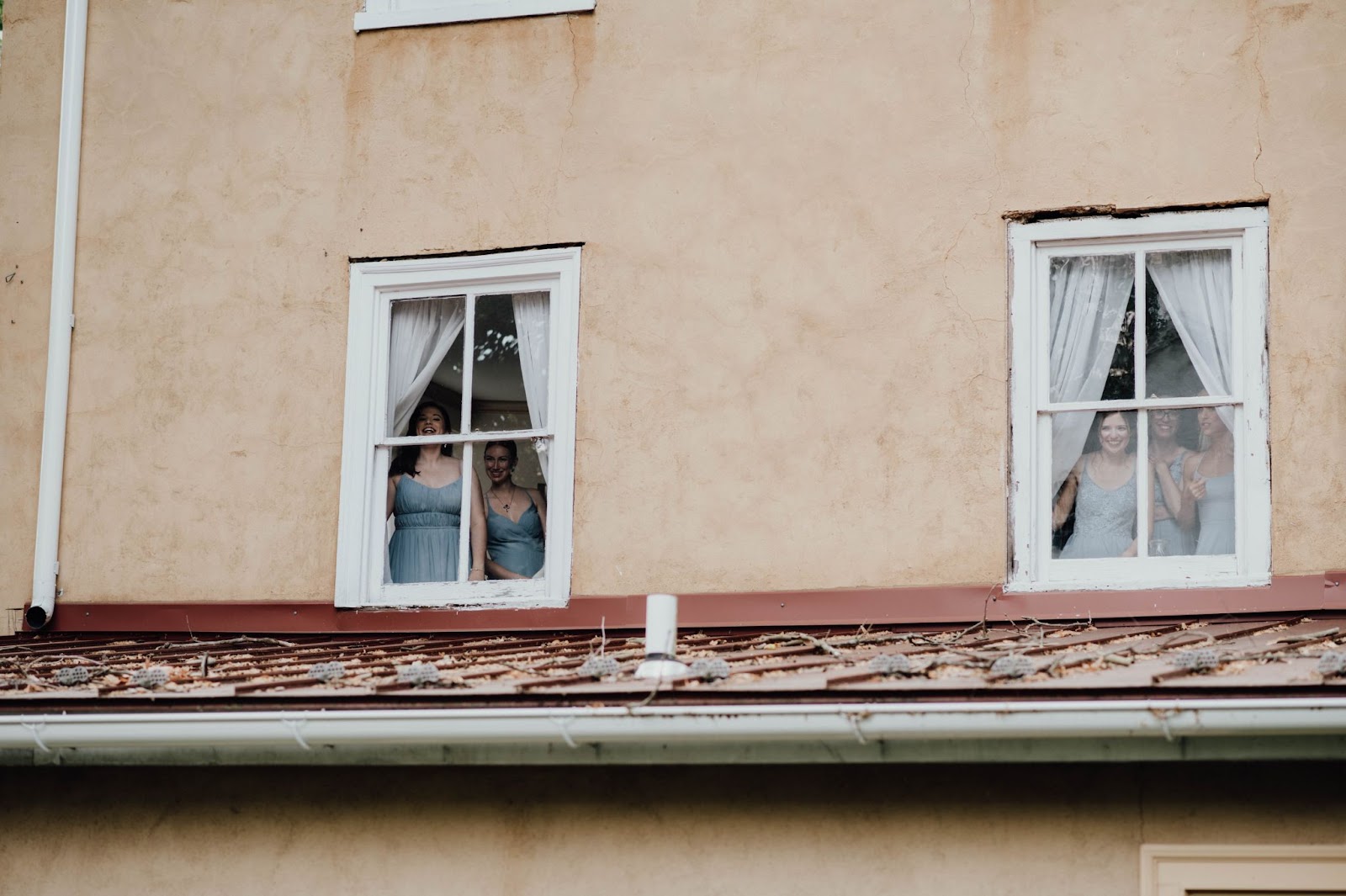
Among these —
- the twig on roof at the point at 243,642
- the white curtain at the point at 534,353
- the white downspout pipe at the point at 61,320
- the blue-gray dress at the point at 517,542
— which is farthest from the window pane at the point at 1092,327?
the white downspout pipe at the point at 61,320

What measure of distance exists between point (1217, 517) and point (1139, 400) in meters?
0.60

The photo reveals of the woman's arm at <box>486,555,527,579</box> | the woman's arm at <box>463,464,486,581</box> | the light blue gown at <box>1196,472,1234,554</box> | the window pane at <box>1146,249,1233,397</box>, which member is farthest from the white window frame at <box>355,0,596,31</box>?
the light blue gown at <box>1196,472,1234,554</box>

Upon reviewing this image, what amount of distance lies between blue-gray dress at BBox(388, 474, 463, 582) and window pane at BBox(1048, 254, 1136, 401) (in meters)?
2.88

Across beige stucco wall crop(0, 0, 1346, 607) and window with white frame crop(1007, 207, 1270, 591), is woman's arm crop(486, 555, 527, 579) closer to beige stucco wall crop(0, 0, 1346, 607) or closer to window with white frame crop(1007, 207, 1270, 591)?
beige stucco wall crop(0, 0, 1346, 607)

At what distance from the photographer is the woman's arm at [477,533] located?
28.2 ft

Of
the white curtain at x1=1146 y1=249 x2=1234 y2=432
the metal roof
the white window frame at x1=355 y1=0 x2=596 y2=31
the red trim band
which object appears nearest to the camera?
the metal roof

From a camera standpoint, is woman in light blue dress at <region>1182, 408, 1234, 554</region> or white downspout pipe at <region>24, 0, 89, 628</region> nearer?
woman in light blue dress at <region>1182, 408, 1234, 554</region>

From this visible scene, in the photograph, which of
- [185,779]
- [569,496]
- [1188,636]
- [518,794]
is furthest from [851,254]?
[185,779]

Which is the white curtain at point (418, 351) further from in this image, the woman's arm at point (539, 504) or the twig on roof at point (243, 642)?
the twig on roof at point (243, 642)

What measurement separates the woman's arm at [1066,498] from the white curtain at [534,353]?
7.82 feet

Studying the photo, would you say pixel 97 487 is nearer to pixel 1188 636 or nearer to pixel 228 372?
pixel 228 372

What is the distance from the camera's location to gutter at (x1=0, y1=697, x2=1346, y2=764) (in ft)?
18.4

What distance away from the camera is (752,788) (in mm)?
6488

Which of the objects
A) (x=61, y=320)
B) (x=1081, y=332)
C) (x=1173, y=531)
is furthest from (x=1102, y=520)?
(x=61, y=320)
